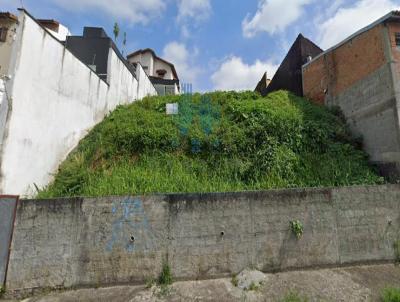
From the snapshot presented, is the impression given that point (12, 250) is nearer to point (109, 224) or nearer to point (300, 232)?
point (109, 224)

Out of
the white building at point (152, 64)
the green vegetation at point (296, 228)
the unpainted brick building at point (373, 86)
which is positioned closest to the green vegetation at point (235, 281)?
the green vegetation at point (296, 228)

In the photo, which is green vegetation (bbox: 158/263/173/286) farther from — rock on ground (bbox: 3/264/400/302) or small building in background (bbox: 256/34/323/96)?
small building in background (bbox: 256/34/323/96)

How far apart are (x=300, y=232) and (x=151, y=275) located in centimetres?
354

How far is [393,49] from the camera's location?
7.88 metres

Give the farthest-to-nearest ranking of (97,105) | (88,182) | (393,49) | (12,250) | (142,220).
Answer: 1. (97,105)
2. (393,49)
3. (88,182)
4. (142,220)
5. (12,250)

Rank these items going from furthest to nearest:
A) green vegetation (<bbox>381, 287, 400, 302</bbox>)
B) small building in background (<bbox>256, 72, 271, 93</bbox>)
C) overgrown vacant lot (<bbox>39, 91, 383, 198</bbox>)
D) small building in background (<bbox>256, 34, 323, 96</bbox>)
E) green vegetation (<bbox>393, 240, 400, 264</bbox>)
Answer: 1. small building in background (<bbox>256, 72, 271, 93</bbox>)
2. small building in background (<bbox>256, 34, 323, 96</bbox>)
3. overgrown vacant lot (<bbox>39, 91, 383, 198</bbox>)
4. green vegetation (<bbox>393, 240, 400, 264</bbox>)
5. green vegetation (<bbox>381, 287, 400, 302</bbox>)

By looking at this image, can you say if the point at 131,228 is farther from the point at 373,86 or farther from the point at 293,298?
the point at 373,86

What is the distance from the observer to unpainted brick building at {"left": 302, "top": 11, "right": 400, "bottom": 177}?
7633mm

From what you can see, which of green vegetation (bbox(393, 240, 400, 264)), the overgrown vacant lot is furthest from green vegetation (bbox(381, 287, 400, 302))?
the overgrown vacant lot

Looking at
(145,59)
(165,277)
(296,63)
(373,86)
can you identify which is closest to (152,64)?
(145,59)

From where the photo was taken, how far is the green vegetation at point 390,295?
4.23 metres

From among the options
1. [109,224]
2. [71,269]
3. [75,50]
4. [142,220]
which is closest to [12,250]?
[71,269]

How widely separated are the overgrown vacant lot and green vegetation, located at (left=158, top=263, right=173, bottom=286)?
6.06ft

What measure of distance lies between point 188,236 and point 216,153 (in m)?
3.35
